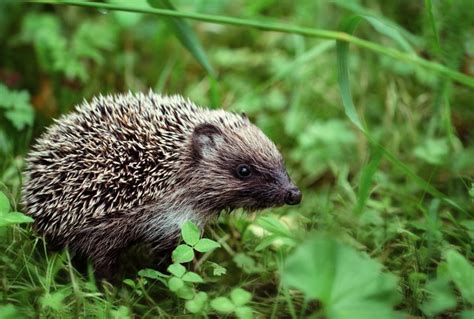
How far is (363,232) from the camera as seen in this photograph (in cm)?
460

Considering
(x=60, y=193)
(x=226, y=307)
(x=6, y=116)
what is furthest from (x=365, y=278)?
(x=6, y=116)

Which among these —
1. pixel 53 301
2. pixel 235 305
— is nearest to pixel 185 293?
pixel 235 305

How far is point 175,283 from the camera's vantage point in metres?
3.66

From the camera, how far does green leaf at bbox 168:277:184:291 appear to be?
364 cm

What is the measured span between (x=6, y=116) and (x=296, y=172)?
274 centimetres

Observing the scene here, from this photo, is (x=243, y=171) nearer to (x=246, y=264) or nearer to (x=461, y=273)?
(x=246, y=264)

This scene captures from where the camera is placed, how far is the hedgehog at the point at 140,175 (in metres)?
4.09

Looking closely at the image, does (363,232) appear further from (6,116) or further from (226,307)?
(6,116)

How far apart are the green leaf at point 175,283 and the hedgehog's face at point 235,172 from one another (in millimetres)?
785

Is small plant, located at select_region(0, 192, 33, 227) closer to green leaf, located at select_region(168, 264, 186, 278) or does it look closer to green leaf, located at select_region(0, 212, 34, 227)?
green leaf, located at select_region(0, 212, 34, 227)

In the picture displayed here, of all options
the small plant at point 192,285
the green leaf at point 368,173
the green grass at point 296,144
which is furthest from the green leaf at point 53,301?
the green leaf at point 368,173

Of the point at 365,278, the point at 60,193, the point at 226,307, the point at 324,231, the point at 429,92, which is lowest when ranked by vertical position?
the point at 429,92

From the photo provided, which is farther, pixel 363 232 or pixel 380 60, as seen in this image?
pixel 380 60

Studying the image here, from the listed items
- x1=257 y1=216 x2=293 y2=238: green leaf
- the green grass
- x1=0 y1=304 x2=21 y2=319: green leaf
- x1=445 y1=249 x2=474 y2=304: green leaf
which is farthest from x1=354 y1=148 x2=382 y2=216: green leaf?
x1=0 y1=304 x2=21 y2=319: green leaf
